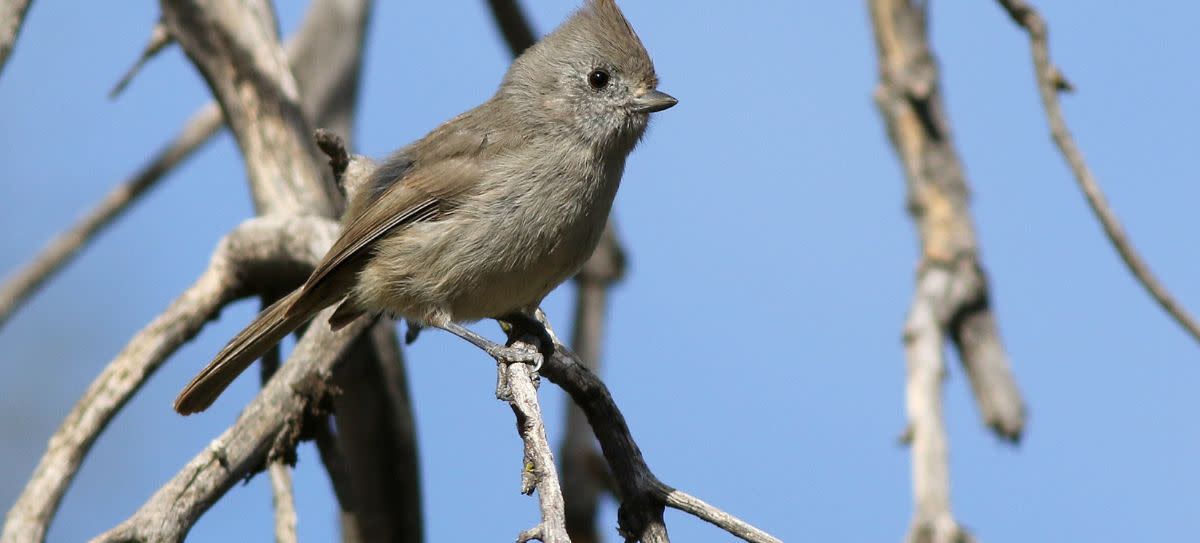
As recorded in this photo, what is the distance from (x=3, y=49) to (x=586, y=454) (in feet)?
10.8

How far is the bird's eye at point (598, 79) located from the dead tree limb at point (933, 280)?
1340 millimetres

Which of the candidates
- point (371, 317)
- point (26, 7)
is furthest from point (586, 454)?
point (26, 7)

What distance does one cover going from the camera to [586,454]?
6.27 metres

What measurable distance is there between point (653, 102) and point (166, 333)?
1.94 meters

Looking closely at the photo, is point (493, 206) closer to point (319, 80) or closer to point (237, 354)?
point (237, 354)

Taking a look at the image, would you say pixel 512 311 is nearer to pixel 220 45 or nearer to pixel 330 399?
pixel 330 399

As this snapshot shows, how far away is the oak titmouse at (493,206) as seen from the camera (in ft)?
14.2

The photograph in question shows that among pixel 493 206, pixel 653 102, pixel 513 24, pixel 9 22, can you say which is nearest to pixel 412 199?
pixel 493 206

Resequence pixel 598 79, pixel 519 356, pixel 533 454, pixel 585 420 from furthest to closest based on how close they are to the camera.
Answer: pixel 585 420 → pixel 598 79 → pixel 519 356 → pixel 533 454

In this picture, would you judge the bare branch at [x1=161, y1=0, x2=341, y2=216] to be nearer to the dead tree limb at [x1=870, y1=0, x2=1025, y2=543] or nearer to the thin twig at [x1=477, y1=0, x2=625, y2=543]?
the thin twig at [x1=477, y1=0, x2=625, y2=543]

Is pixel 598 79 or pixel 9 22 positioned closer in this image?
pixel 9 22

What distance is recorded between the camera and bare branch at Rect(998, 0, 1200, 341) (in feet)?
13.2

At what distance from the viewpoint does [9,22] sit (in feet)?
13.3

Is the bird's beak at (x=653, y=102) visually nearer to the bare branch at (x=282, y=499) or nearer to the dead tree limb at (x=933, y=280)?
the dead tree limb at (x=933, y=280)
